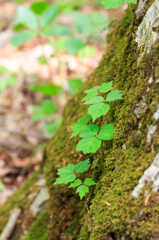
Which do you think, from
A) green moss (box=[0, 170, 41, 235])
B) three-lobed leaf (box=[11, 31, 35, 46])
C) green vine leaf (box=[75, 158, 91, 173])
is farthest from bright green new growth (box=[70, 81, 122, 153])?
three-lobed leaf (box=[11, 31, 35, 46])

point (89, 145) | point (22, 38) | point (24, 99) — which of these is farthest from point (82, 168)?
point (24, 99)

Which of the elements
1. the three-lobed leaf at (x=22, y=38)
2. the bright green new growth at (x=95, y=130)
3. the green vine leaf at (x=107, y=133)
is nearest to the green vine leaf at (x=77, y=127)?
the bright green new growth at (x=95, y=130)

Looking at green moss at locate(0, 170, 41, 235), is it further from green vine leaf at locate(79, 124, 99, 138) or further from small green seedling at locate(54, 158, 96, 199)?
green vine leaf at locate(79, 124, 99, 138)

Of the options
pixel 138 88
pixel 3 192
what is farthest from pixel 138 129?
pixel 3 192

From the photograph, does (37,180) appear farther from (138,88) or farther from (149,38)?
(149,38)

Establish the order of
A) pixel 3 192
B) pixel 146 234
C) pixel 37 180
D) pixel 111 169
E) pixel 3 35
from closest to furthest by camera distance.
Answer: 1. pixel 146 234
2. pixel 111 169
3. pixel 37 180
4. pixel 3 192
5. pixel 3 35

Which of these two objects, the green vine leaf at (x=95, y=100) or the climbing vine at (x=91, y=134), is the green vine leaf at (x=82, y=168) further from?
the green vine leaf at (x=95, y=100)
